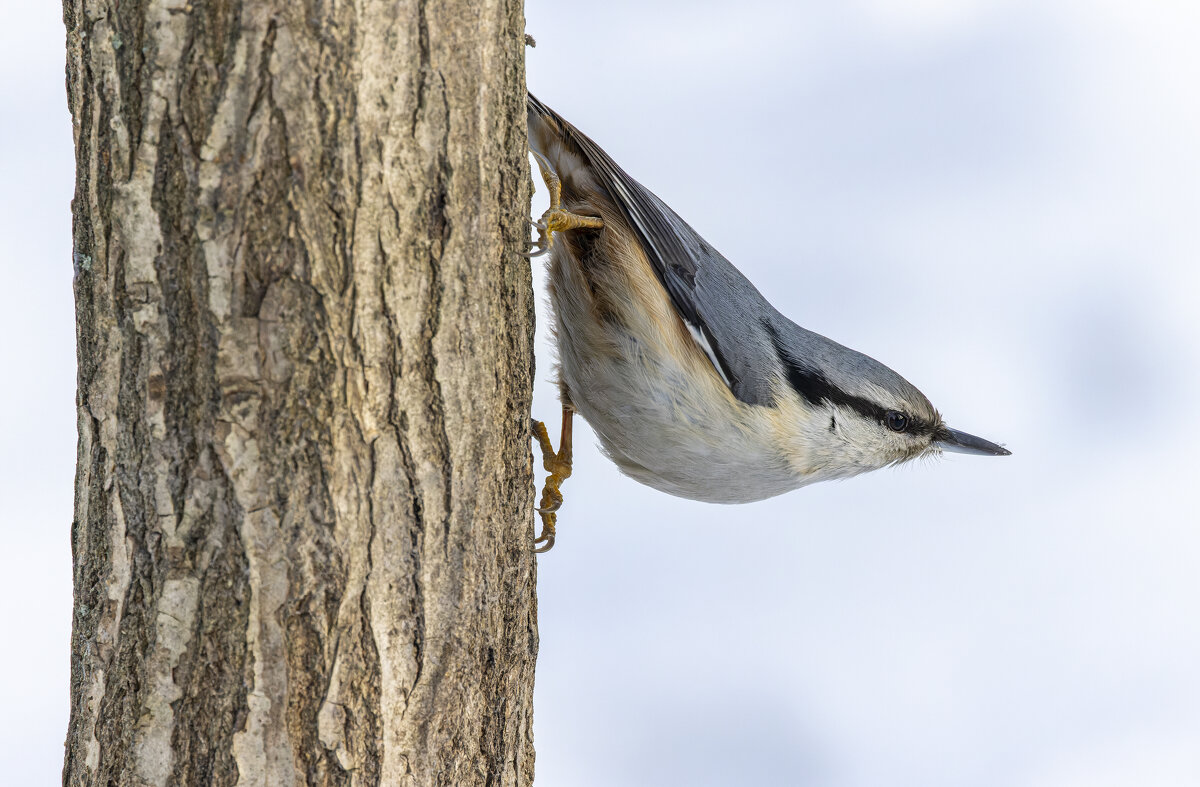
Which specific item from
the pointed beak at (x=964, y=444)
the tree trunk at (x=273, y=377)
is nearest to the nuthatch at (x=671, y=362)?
the pointed beak at (x=964, y=444)

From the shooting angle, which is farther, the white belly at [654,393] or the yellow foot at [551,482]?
the yellow foot at [551,482]

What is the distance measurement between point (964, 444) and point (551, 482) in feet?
3.77

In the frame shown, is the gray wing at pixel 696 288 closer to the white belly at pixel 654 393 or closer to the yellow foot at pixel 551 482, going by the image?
the white belly at pixel 654 393

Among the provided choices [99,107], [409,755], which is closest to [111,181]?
[99,107]

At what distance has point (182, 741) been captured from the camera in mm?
1213

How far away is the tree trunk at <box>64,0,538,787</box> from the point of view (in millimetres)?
1141

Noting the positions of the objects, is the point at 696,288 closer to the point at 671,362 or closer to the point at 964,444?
the point at 671,362

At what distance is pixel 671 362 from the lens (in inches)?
76.3

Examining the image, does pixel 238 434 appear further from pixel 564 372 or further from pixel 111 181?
pixel 564 372

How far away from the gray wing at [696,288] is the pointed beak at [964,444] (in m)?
0.62

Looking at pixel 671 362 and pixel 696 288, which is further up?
pixel 696 288

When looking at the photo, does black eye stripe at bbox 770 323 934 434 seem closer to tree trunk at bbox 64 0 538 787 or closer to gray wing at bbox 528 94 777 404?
gray wing at bbox 528 94 777 404

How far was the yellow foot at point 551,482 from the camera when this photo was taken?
2.12m

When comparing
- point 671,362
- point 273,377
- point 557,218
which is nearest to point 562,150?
point 557,218
